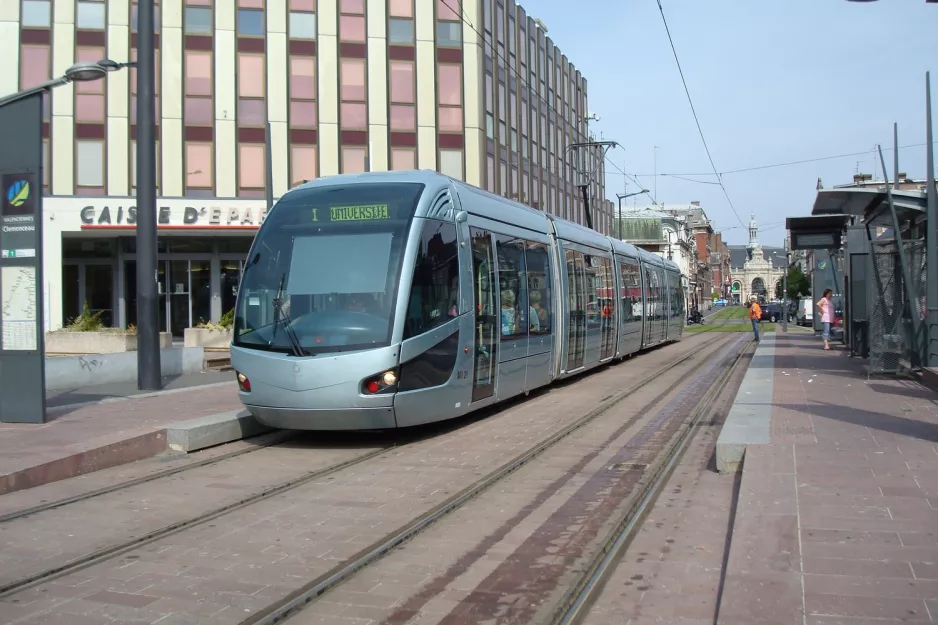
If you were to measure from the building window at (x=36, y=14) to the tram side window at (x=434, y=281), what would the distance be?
28355mm

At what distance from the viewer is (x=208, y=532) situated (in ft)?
21.5

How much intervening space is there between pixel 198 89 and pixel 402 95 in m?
7.87

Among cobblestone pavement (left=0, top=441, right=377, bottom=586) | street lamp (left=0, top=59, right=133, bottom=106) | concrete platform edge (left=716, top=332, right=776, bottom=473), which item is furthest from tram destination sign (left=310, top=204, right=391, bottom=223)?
concrete platform edge (left=716, top=332, right=776, bottom=473)

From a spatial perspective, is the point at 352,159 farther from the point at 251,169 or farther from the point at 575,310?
the point at 575,310

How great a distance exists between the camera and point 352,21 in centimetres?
3547

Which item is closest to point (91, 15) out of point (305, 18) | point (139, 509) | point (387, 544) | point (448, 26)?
point (305, 18)

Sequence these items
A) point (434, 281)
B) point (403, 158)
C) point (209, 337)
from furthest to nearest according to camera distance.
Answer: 1. point (403, 158)
2. point (209, 337)
3. point (434, 281)

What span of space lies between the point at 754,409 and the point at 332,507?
6.05m

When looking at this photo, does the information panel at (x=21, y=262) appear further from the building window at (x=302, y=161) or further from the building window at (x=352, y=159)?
the building window at (x=352, y=159)

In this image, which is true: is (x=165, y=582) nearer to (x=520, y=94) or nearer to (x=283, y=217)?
(x=283, y=217)

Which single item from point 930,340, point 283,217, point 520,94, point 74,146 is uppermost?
point 520,94

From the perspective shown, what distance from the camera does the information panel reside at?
35.0 feet

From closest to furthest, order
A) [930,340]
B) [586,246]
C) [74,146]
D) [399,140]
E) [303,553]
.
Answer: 1. [303,553]
2. [930,340]
3. [586,246]
4. [74,146]
5. [399,140]

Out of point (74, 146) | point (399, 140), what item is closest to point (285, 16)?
point (399, 140)
